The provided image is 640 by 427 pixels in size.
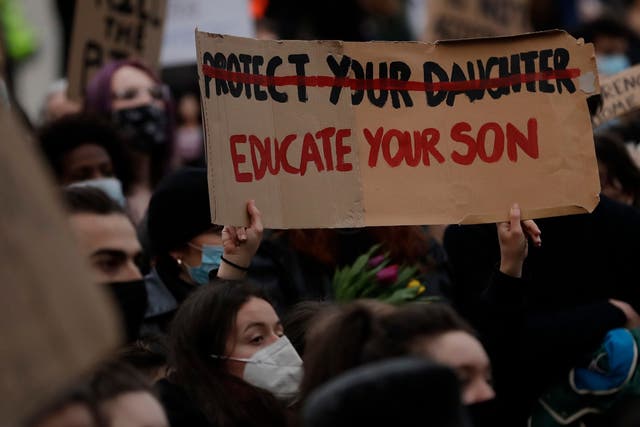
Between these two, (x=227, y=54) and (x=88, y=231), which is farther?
(x=88, y=231)

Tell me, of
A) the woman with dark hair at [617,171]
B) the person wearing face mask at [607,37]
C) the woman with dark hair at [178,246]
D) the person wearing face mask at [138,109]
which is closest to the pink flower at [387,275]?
the woman with dark hair at [178,246]

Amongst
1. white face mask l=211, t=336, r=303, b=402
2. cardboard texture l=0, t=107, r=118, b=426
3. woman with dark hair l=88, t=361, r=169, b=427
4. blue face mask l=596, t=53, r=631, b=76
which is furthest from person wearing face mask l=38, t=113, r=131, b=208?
cardboard texture l=0, t=107, r=118, b=426

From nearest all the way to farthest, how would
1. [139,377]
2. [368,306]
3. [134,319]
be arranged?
[139,377] < [368,306] < [134,319]

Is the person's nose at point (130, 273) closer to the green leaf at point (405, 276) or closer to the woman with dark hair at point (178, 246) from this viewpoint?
the woman with dark hair at point (178, 246)

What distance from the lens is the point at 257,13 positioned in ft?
48.7

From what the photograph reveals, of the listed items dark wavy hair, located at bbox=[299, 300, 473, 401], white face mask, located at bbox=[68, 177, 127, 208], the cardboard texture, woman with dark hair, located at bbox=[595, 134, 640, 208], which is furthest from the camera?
white face mask, located at bbox=[68, 177, 127, 208]

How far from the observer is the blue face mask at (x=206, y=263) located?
5148mm

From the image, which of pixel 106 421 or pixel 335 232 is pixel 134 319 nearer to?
pixel 335 232

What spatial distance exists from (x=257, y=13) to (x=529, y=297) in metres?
10.3

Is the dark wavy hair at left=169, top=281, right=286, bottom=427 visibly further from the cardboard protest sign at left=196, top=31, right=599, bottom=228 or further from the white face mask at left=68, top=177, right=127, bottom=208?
the white face mask at left=68, top=177, right=127, bottom=208

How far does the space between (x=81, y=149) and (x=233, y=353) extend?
236cm

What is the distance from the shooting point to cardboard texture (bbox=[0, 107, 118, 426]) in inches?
75.7

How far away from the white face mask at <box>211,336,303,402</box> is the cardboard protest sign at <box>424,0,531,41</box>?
483 centimetres


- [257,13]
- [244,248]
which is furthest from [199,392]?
[257,13]
